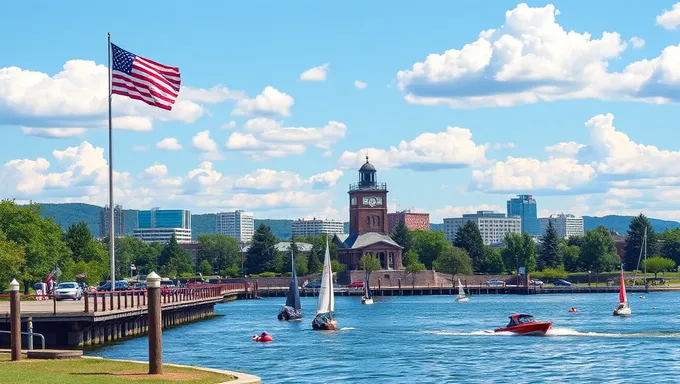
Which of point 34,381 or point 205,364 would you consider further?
point 205,364

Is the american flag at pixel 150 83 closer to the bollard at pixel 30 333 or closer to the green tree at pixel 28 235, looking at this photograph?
the bollard at pixel 30 333

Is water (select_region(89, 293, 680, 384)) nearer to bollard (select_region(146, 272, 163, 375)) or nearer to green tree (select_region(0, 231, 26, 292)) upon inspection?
bollard (select_region(146, 272, 163, 375))

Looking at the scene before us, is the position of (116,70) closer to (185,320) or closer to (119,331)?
(119,331)

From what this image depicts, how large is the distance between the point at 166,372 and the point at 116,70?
91.9 ft

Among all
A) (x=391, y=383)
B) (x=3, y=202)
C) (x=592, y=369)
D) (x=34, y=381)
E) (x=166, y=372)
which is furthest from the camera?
(x=3, y=202)

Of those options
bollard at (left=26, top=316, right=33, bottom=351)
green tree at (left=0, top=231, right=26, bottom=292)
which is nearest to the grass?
bollard at (left=26, top=316, right=33, bottom=351)

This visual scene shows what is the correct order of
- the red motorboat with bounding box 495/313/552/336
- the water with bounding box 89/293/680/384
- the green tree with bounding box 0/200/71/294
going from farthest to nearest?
the green tree with bounding box 0/200/71/294 < the red motorboat with bounding box 495/313/552/336 < the water with bounding box 89/293/680/384

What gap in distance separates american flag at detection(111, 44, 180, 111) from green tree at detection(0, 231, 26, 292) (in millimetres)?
46013

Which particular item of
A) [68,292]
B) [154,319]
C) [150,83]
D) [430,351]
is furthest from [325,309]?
[154,319]

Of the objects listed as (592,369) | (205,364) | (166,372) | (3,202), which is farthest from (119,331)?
(3,202)

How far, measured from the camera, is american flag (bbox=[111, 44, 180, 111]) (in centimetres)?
5906

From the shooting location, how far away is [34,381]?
112ft

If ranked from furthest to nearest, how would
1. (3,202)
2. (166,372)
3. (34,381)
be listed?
(3,202) → (166,372) → (34,381)

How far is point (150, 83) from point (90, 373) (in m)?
25.1
